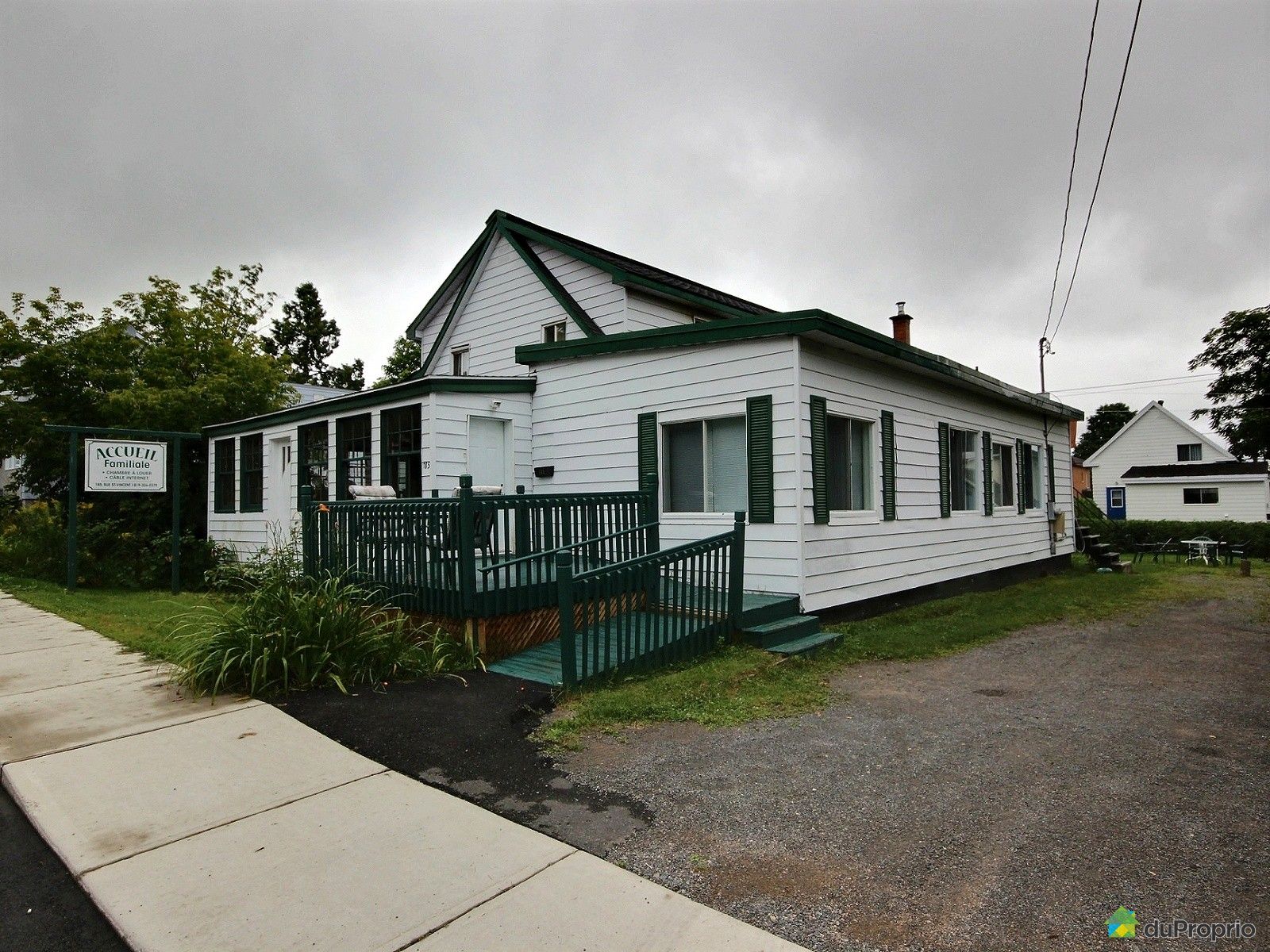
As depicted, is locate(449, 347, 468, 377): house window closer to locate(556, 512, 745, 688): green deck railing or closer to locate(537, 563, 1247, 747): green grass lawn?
locate(556, 512, 745, 688): green deck railing

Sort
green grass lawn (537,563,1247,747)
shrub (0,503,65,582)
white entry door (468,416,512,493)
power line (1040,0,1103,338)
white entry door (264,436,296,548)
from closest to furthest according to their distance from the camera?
1. green grass lawn (537,563,1247,747)
2. power line (1040,0,1103,338)
3. white entry door (468,416,512,493)
4. white entry door (264,436,296,548)
5. shrub (0,503,65,582)

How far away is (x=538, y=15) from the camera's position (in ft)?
31.1

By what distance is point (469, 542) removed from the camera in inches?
239

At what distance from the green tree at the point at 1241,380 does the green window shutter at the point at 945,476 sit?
72.4 ft

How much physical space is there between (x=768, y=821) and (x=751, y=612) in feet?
11.9

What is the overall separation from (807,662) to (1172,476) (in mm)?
36861

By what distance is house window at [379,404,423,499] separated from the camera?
9594 millimetres

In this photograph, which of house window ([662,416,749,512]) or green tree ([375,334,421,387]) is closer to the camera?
house window ([662,416,749,512])

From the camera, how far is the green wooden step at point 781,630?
668 centimetres

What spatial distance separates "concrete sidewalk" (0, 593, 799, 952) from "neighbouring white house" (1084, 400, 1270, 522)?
3768 cm

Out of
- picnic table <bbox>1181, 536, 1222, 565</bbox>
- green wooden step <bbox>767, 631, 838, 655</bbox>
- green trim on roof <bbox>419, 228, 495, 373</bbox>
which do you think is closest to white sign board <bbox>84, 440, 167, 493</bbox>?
green trim on roof <bbox>419, 228, 495, 373</bbox>

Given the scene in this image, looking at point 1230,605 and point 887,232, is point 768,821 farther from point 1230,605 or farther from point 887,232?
point 887,232

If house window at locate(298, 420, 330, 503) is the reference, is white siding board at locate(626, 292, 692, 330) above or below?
above

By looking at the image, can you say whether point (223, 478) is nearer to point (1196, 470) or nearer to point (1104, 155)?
point (1104, 155)
